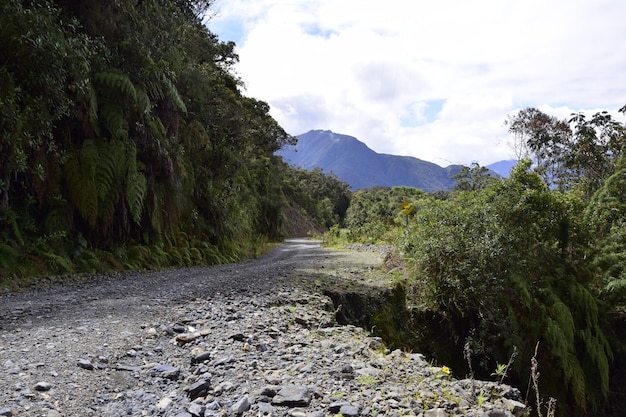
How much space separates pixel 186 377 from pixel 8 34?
6.84m

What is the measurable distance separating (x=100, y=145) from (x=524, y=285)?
351 inches

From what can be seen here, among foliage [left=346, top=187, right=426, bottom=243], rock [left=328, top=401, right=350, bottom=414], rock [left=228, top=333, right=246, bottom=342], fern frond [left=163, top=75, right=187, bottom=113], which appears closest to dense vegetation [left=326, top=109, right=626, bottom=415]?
rock [left=228, top=333, right=246, bottom=342]

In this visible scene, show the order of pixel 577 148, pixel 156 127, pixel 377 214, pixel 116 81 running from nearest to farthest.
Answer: pixel 116 81 < pixel 156 127 < pixel 577 148 < pixel 377 214

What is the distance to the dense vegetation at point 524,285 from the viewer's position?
22.7ft

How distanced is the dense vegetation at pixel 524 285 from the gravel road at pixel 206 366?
2.66 meters

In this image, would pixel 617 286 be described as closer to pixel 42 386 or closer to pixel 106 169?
pixel 42 386

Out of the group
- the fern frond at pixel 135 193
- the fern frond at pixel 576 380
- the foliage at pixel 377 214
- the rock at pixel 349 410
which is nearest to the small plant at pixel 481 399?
the rock at pixel 349 410

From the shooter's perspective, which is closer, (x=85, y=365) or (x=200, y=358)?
(x=85, y=365)

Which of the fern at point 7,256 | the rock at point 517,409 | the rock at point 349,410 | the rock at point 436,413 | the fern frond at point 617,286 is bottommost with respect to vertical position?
the fern frond at point 617,286

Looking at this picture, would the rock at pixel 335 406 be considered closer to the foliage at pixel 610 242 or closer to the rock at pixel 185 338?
the rock at pixel 185 338

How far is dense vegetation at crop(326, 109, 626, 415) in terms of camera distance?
6.92 meters

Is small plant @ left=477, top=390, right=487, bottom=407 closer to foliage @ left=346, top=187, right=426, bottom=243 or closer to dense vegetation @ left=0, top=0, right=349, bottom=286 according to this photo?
dense vegetation @ left=0, top=0, right=349, bottom=286

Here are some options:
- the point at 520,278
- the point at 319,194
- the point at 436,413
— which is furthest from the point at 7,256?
the point at 319,194

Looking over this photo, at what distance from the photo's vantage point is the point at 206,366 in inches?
134
